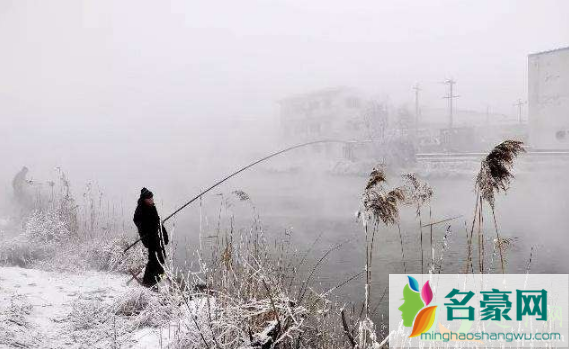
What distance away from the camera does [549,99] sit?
2997cm

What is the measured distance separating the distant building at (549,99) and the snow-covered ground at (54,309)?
31816 mm

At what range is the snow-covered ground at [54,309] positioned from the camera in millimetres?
4457

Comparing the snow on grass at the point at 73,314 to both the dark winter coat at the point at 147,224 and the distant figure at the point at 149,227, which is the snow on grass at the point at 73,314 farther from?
the dark winter coat at the point at 147,224

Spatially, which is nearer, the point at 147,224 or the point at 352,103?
the point at 147,224

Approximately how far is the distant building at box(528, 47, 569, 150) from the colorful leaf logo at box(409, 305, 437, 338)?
31.9 metres

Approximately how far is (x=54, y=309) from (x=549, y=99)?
33.7 meters

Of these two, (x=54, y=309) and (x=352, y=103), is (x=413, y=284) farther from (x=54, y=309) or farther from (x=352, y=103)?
(x=352, y=103)

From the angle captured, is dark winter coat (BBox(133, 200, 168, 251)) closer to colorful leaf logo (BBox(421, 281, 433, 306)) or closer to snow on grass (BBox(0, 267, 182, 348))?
snow on grass (BBox(0, 267, 182, 348))

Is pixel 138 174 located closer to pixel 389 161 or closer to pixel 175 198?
pixel 175 198

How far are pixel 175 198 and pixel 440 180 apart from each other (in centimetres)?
1851

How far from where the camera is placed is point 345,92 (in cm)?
5288

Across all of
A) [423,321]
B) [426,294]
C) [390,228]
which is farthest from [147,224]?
[390,228]

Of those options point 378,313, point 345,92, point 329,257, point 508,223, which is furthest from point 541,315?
point 345,92

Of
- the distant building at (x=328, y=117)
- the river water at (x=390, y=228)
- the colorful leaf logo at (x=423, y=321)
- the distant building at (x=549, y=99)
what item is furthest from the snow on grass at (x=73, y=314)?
the distant building at (x=328, y=117)
